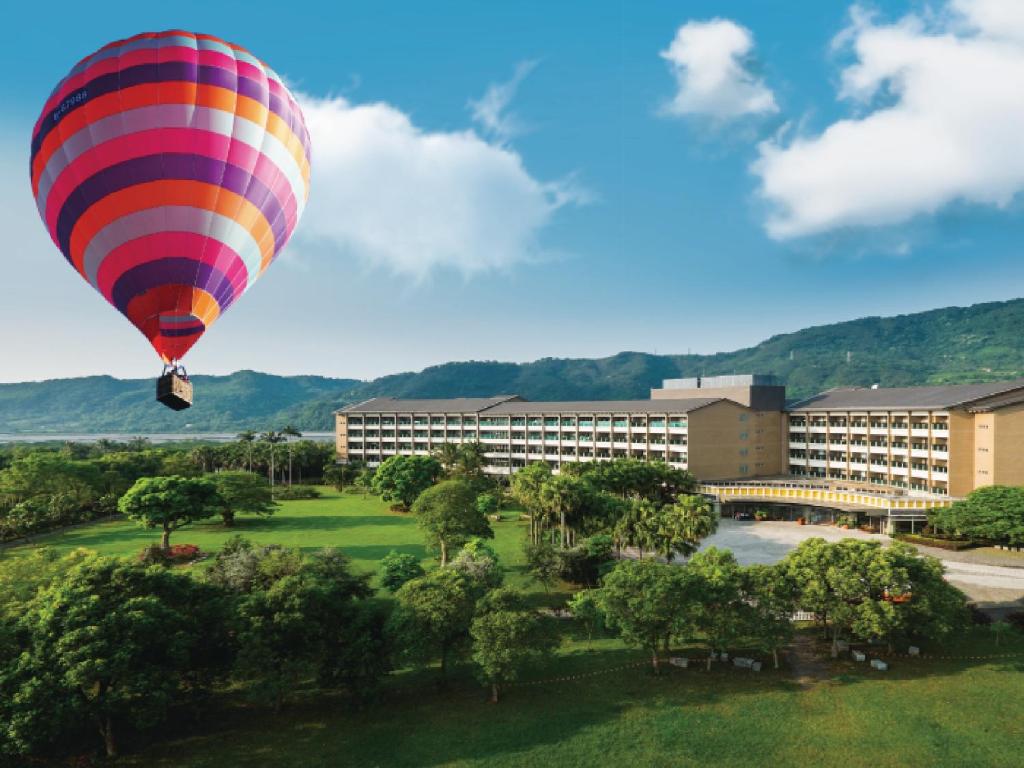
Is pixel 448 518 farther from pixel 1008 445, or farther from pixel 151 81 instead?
pixel 1008 445

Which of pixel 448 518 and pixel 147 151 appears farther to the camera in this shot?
pixel 448 518

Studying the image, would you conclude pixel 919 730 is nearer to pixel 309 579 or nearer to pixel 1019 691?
pixel 1019 691

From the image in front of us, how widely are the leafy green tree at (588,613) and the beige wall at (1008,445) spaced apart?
49.2 meters

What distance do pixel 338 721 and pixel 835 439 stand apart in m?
72.5

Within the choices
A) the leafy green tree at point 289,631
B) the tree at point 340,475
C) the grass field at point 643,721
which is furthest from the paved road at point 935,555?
the tree at point 340,475

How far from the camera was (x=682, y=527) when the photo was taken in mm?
39938

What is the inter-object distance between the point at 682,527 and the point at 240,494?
4556 cm

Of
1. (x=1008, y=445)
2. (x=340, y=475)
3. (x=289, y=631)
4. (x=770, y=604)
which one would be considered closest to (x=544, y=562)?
(x=770, y=604)

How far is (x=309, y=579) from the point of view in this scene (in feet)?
88.5

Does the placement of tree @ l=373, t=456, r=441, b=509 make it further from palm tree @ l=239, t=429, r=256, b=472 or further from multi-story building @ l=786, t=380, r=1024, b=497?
multi-story building @ l=786, t=380, r=1024, b=497

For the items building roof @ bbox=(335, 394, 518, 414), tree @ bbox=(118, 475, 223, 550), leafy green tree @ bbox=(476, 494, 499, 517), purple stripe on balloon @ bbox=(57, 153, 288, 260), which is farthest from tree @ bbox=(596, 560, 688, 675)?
building roof @ bbox=(335, 394, 518, 414)

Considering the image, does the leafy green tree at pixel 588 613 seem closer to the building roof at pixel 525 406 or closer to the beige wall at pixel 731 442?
the beige wall at pixel 731 442

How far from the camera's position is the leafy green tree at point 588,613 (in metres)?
32.6

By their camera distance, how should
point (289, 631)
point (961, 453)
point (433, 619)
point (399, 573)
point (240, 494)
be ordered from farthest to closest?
point (240, 494) < point (961, 453) < point (399, 573) < point (433, 619) < point (289, 631)
